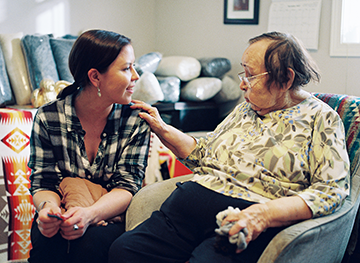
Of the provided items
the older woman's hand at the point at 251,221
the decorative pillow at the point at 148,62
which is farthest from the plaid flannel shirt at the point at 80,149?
the decorative pillow at the point at 148,62

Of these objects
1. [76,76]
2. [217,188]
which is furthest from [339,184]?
[76,76]

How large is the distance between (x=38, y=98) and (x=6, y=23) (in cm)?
106

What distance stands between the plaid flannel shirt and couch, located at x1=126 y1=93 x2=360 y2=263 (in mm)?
93

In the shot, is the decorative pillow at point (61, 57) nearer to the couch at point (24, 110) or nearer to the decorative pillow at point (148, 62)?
the couch at point (24, 110)

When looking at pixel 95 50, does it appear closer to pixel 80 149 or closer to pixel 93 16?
pixel 80 149

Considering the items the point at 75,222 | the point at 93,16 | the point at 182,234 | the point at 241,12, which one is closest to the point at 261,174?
the point at 182,234

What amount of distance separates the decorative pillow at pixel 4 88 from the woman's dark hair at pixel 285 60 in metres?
2.07

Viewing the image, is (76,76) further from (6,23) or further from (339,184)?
(6,23)

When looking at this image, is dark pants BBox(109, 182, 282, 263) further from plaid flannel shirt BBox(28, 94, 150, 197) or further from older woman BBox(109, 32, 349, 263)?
plaid flannel shirt BBox(28, 94, 150, 197)

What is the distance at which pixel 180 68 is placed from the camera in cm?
317

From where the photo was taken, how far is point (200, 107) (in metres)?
3.28

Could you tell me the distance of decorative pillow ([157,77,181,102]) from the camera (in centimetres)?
304

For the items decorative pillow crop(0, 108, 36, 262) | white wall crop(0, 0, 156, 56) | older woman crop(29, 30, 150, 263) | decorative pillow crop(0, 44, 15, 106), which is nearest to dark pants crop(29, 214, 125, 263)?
older woman crop(29, 30, 150, 263)

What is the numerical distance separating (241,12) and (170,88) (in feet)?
3.43
